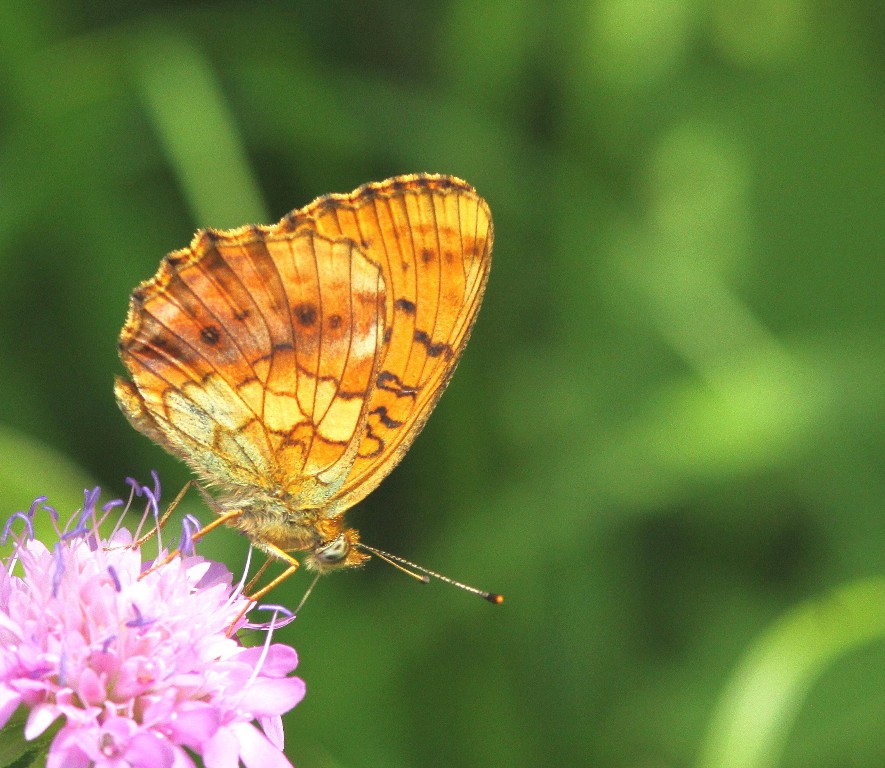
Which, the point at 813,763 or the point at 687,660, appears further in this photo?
the point at 687,660

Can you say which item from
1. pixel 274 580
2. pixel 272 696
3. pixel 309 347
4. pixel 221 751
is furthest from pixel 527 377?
pixel 221 751

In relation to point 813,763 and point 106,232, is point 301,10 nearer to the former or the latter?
point 106,232

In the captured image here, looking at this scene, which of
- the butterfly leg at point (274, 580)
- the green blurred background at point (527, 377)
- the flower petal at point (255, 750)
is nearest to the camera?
the flower petal at point (255, 750)

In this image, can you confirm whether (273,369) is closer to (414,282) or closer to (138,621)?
(414,282)

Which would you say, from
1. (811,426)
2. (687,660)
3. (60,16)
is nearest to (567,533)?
(687,660)

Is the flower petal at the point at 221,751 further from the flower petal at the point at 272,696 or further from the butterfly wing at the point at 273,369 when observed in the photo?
the butterfly wing at the point at 273,369

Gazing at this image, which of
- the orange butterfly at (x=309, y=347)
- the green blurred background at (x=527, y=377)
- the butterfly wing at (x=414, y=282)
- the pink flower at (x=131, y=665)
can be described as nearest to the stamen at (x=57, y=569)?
the pink flower at (x=131, y=665)
